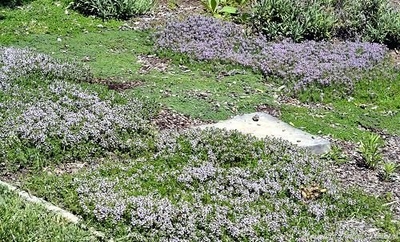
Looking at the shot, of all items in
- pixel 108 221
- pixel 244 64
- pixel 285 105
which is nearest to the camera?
pixel 108 221

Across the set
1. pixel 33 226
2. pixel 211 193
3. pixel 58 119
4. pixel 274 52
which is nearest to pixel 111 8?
pixel 274 52

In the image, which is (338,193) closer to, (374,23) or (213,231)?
(213,231)

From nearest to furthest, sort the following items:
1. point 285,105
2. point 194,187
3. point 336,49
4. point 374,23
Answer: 1. point 194,187
2. point 285,105
3. point 336,49
4. point 374,23

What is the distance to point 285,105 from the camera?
9.27 metres

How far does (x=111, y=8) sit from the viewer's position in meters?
Result: 12.0

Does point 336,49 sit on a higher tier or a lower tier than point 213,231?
lower

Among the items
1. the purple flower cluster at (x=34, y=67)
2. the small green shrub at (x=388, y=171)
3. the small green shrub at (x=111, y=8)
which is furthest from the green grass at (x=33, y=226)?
the small green shrub at (x=111, y=8)

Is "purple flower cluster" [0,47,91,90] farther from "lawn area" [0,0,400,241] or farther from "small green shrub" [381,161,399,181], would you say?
"small green shrub" [381,161,399,181]

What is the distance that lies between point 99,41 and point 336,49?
388 cm

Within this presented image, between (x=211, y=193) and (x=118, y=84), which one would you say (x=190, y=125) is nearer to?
(x=118, y=84)

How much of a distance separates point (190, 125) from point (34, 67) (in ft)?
7.35

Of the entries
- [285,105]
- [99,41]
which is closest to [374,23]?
[285,105]

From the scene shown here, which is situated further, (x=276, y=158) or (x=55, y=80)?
(x=55, y=80)

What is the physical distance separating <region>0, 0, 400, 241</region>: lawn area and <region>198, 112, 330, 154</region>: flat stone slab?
0.22 meters
